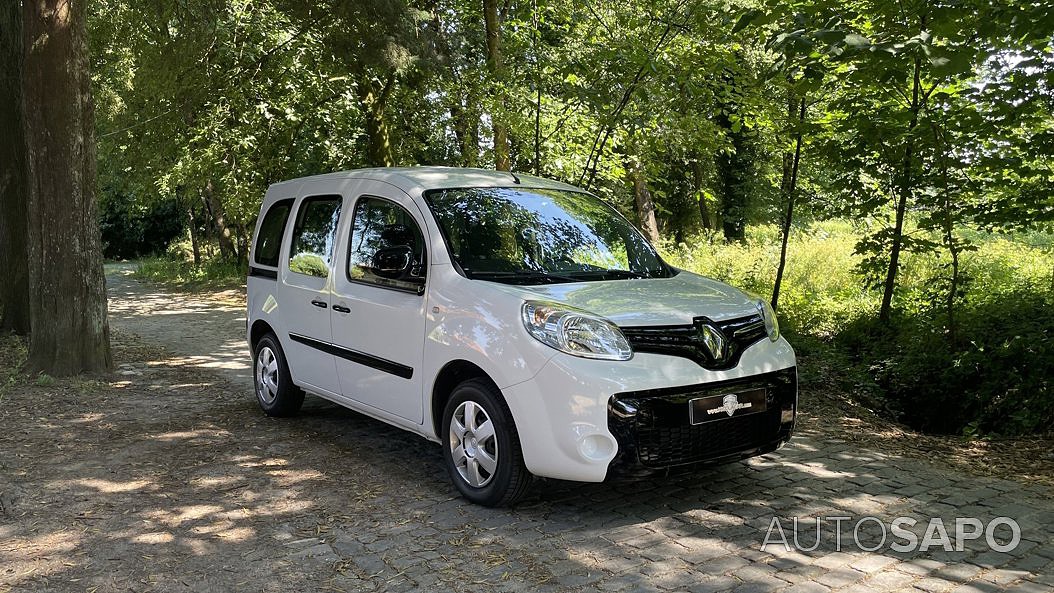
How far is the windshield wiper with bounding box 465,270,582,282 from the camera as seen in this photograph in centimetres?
543

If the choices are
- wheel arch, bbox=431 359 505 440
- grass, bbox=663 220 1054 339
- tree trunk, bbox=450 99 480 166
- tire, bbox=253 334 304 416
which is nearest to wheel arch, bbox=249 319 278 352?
tire, bbox=253 334 304 416

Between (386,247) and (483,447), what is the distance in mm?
1619

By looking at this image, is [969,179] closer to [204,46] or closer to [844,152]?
[844,152]

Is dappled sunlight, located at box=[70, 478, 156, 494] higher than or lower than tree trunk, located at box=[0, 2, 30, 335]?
lower

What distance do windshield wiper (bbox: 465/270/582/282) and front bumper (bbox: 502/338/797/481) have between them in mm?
844

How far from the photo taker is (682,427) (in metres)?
4.79

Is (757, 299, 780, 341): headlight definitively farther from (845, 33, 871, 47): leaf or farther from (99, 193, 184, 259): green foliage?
(99, 193, 184, 259): green foliage

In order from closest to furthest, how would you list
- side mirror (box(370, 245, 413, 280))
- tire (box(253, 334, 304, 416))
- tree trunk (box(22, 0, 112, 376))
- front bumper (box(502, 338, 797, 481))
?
front bumper (box(502, 338, 797, 481))
side mirror (box(370, 245, 413, 280))
tire (box(253, 334, 304, 416))
tree trunk (box(22, 0, 112, 376))

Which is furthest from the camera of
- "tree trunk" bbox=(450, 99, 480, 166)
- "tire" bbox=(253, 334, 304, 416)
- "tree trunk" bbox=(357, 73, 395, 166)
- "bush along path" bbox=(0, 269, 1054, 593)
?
"tree trunk" bbox=(357, 73, 395, 166)

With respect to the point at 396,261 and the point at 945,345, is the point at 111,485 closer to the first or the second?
the point at 396,261

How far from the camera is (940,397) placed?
8.28 meters

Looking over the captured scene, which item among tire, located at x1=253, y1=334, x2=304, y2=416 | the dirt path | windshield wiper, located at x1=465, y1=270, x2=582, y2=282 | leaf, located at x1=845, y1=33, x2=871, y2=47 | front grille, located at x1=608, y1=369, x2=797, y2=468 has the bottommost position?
the dirt path

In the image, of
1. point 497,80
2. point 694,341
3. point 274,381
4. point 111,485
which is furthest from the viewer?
point 497,80

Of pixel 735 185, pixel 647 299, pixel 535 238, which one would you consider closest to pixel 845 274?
pixel 535 238
